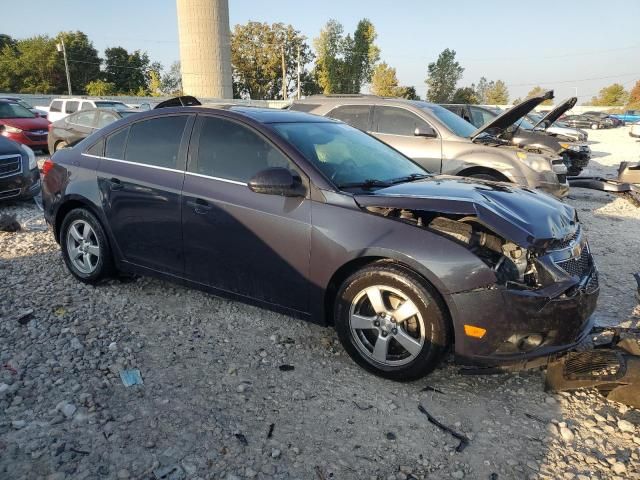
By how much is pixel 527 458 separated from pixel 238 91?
241 feet

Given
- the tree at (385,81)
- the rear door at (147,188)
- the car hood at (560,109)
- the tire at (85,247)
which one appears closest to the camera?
the rear door at (147,188)

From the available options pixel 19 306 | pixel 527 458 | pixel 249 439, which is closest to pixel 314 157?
pixel 249 439

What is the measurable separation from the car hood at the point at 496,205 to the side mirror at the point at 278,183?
43 centimetres

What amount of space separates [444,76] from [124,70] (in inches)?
1823

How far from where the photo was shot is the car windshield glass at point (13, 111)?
1421cm

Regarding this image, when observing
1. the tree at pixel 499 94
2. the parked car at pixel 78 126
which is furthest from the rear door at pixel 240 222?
the tree at pixel 499 94

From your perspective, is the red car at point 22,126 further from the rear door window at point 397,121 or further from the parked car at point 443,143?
the rear door window at point 397,121

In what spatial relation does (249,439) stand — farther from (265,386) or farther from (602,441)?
(602,441)

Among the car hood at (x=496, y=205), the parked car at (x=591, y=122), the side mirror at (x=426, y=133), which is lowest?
the parked car at (x=591, y=122)

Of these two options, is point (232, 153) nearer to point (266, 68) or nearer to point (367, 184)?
point (367, 184)

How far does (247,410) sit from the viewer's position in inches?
111

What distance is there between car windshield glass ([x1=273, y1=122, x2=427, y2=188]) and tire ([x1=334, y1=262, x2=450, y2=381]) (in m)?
0.76

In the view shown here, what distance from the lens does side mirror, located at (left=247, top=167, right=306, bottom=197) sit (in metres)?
A: 3.22

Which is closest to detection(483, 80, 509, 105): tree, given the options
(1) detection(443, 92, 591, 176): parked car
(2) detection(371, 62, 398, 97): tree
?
(2) detection(371, 62, 398, 97): tree
